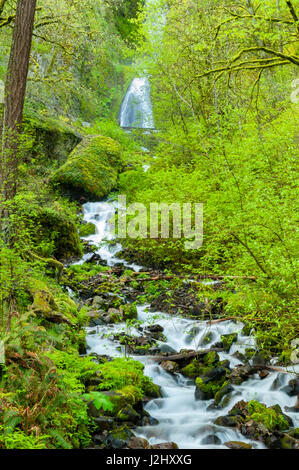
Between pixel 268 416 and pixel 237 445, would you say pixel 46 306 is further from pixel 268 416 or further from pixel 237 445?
Result: pixel 268 416

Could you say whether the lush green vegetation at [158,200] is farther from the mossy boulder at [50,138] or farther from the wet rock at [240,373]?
the wet rock at [240,373]

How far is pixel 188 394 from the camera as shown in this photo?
16.6 feet

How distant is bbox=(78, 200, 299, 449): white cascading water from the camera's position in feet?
13.9

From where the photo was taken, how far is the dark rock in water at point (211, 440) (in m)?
4.14

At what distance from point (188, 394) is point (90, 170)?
422 inches

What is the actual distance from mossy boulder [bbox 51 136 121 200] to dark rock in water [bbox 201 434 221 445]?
10.2 meters

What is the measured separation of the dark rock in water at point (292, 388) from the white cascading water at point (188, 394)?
5 cm

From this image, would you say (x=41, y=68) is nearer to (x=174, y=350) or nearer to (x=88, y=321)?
(x=88, y=321)

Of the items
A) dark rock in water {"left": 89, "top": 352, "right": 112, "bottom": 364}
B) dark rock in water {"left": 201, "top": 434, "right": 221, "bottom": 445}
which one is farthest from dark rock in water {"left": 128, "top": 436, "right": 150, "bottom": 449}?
dark rock in water {"left": 89, "top": 352, "right": 112, "bottom": 364}

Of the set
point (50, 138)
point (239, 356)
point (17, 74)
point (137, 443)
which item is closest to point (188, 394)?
point (239, 356)

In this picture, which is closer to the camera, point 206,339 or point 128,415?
point 128,415

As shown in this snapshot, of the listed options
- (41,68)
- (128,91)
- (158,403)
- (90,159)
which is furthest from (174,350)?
(128,91)

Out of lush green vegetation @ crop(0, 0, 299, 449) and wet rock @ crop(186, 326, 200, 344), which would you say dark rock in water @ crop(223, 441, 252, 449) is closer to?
lush green vegetation @ crop(0, 0, 299, 449)

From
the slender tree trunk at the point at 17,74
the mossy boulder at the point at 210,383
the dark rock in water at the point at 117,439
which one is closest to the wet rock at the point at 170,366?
the mossy boulder at the point at 210,383
